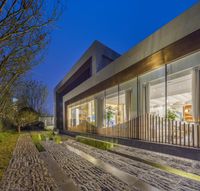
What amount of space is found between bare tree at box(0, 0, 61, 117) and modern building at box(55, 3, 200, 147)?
346 centimetres

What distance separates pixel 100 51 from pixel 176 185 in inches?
408

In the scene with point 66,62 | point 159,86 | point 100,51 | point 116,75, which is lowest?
point 159,86

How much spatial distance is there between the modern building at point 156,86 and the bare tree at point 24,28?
3463 millimetres

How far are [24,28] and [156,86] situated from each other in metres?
6.59

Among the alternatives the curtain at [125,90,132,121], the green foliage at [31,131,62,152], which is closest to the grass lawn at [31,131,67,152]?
the green foliage at [31,131,62,152]

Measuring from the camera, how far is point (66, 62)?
66000mm

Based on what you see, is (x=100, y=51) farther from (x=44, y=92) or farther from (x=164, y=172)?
(x=44, y=92)

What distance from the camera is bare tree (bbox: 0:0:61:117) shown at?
3.19 m

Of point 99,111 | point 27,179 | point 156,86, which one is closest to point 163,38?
point 156,86

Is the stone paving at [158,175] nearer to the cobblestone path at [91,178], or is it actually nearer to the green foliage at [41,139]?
the cobblestone path at [91,178]

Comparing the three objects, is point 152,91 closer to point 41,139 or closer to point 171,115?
point 171,115

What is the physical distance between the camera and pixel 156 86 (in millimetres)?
8109

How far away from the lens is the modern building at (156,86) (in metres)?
4.80

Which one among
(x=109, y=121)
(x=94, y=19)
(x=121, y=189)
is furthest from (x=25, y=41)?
(x=94, y=19)
